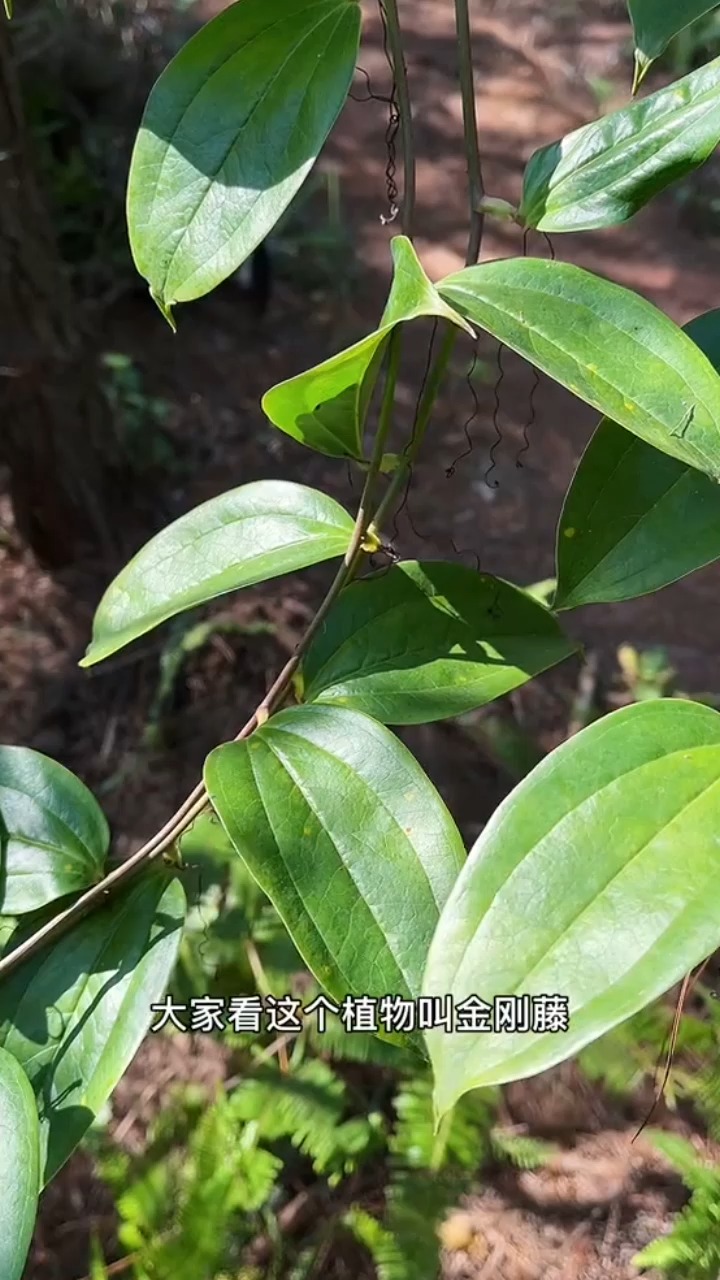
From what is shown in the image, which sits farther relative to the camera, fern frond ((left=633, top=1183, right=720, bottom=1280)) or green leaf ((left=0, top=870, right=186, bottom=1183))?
fern frond ((left=633, top=1183, right=720, bottom=1280))

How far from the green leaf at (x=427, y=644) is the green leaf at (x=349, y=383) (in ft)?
0.29

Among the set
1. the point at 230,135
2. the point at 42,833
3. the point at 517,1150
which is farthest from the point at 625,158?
the point at 517,1150

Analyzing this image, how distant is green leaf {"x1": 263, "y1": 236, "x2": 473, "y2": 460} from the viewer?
327 millimetres

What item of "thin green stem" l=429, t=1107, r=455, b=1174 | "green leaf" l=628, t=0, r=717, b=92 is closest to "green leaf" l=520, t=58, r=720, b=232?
"green leaf" l=628, t=0, r=717, b=92

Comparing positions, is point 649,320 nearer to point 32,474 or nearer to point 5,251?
point 5,251

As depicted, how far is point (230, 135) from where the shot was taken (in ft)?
1.43

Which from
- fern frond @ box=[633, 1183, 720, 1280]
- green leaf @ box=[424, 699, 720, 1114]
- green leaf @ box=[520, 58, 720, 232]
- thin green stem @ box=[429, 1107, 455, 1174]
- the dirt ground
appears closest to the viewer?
green leaf @ box=[424, 699, 720, 1114]

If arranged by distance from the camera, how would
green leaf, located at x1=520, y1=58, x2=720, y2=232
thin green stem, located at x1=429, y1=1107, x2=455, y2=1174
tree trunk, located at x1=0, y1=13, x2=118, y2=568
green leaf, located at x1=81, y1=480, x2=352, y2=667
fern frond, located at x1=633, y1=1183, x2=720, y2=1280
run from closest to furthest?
green leaf, located at x1=520, y1=58, x2=720, y2=232 < green leaf, located at x1=81, y1=480, x2=352, y2=667 < fern frond, located at x1=633, y1=1183, x2=720, y2=1280 < thin green stem, located at x1=429, y1=1107, x2=455, y2=1174 < tree trunk, located at x1=0, y1=13, x2=118, y2=568

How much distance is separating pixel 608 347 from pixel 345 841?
8.5 inches

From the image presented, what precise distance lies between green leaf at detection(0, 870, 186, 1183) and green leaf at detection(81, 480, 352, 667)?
13 cm

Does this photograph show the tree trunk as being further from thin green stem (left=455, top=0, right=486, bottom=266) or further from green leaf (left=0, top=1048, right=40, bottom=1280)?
green leaf (left=0, top=1048, right=40, bottom=1280)

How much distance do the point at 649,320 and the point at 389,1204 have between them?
0.99 m

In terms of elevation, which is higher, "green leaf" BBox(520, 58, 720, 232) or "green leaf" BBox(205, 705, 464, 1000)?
"green leaf" BBox(520, 58, 720, 232)

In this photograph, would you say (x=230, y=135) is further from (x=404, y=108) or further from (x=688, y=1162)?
(x=688, y=1162)
